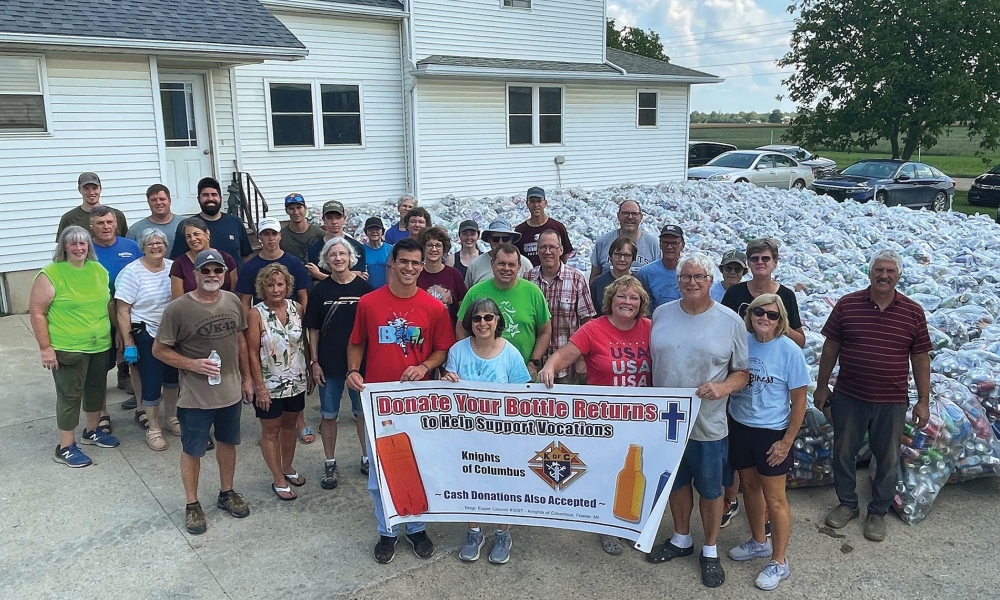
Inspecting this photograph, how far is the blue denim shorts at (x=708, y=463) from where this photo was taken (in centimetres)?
405

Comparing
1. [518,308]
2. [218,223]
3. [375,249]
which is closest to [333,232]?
[375,249]

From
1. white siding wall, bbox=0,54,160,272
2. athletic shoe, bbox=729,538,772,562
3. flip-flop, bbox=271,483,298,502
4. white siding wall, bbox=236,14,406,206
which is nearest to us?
athletic shoe, bbox=729,538,772,562

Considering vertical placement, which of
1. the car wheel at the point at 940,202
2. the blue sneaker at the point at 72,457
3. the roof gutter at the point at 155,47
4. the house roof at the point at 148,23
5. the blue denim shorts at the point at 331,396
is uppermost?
the house roof at the point at 148,23

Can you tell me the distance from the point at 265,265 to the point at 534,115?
13.2m

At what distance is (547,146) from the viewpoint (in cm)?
1795

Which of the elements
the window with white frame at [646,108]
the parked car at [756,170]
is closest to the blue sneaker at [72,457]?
the window with white frame at [646,108]

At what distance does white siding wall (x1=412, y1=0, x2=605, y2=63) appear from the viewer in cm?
1573

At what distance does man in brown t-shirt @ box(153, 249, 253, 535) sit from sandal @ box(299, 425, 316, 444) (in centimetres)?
121

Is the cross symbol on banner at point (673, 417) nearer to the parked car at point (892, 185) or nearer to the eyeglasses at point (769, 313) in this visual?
the eyeglasses at point (769, 313)

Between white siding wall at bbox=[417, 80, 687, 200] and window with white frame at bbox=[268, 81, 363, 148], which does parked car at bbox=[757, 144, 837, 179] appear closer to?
white siding wall at bbox=[417, 80, 687, 200]

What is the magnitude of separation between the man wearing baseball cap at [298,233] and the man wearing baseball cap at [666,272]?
3064 millimetres

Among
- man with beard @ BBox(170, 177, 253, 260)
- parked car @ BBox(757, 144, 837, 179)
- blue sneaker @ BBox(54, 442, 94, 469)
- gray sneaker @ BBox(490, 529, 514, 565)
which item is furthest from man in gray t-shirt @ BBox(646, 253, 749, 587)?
parked car @ BBox(757, 144, 837, 179)

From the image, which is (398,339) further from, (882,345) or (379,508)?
(882,345)

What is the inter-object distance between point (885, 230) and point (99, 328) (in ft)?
38.2
